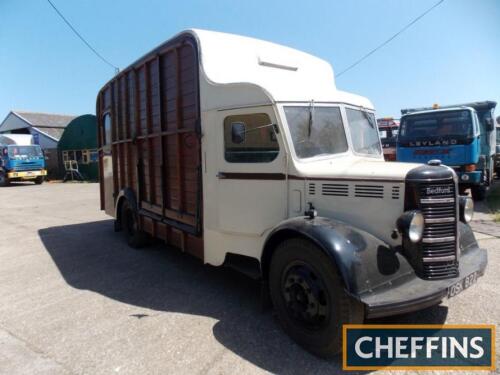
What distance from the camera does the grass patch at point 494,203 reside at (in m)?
8.21

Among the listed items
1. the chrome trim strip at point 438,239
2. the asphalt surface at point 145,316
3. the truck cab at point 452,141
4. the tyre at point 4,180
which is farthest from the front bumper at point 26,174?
the chrome trim strip at point 438,239

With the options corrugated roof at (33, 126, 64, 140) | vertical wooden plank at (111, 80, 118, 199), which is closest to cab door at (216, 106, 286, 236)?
vertical wooden plank at (111, 80, 118, 199)

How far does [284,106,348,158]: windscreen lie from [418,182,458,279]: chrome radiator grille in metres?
1.10

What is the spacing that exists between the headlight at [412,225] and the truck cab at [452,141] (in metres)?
7.45

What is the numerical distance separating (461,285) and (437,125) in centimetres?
784

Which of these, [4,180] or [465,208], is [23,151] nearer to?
[4,180]

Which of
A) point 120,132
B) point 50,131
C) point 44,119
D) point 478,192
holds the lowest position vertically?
point 478,192

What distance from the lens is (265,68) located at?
14.8 ft

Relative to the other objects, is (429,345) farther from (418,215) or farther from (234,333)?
(234,333)

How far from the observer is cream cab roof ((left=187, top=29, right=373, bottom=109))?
12.5 ft

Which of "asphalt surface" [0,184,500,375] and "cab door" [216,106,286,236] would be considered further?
"cab door" [216,106,286,236]

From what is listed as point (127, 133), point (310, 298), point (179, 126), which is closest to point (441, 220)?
point (310, 298)

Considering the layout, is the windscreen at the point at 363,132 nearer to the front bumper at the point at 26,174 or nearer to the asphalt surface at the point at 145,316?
the asphalt surface at the point at 145,316

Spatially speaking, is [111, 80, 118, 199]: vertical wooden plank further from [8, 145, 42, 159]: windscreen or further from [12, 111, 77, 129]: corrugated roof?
[12, 111, 77, 129]: corrugated roof
